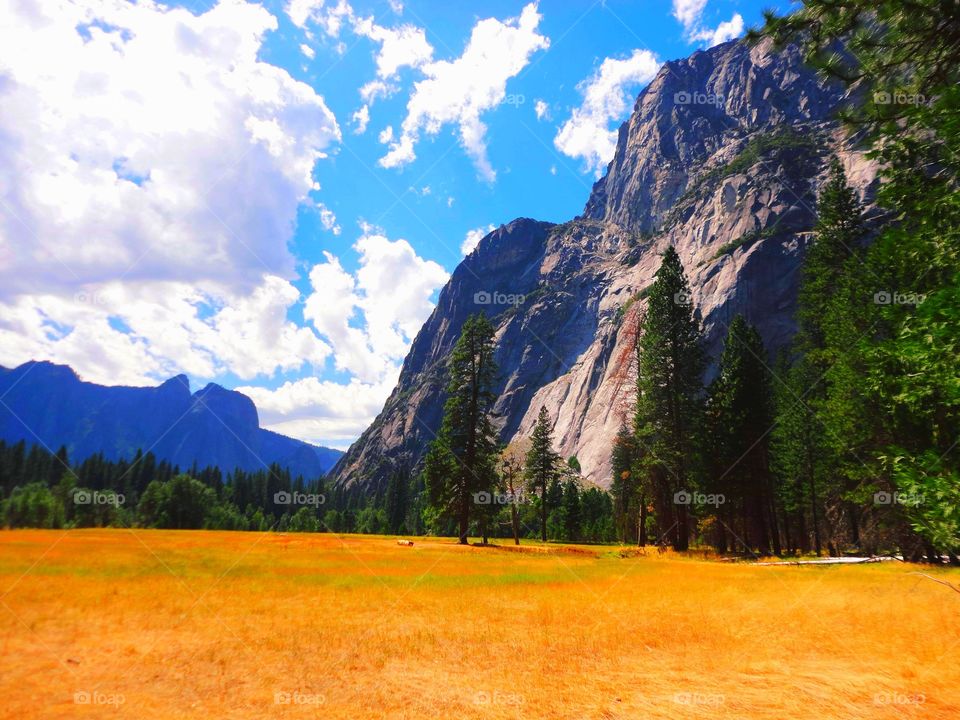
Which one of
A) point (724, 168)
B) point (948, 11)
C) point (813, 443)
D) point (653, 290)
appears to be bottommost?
point (813, 443)

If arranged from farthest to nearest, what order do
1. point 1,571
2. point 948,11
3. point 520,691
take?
point 1,571 → point 520,691 → point 948,11

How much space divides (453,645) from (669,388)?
95.3 ft

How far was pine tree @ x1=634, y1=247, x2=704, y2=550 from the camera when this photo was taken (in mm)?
34156

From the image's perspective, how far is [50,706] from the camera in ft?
19.8

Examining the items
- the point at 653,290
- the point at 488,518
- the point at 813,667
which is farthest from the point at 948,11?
the point at 488,518

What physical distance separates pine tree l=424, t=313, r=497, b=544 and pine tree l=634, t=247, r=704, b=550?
1117cm

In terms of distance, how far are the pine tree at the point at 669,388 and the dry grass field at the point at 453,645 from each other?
1778 cm

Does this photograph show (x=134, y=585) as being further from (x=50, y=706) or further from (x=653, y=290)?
(x=653, y=290)

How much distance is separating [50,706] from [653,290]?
120 ft

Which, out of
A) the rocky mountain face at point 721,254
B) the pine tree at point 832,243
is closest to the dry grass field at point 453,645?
the pine tree at point 832,243

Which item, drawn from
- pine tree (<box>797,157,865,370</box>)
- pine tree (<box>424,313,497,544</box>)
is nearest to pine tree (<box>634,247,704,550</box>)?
pine tree (<box>797,157,865,370</box>)

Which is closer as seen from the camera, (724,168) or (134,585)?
(134,585)

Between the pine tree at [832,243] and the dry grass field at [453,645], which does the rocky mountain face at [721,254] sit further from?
the dry grass field at [453,645]

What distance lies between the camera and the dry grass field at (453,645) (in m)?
6.60
